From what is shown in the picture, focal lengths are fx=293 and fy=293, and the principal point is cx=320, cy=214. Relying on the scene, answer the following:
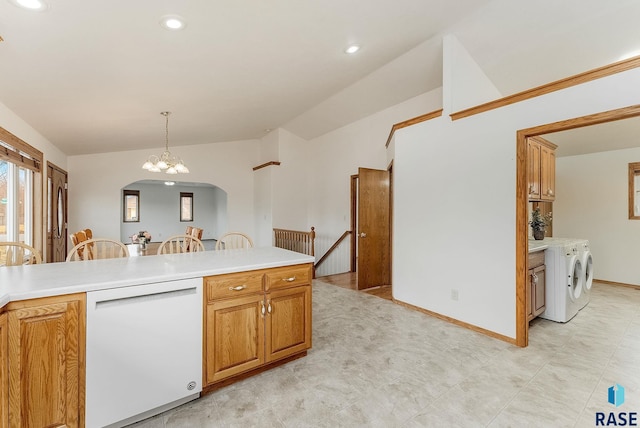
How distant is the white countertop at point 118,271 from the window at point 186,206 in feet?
33.0

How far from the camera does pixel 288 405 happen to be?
1.91m

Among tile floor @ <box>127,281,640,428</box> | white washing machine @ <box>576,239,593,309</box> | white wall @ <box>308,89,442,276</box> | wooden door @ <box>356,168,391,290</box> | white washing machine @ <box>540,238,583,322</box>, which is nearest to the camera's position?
tile floor @ <box>127,281,640,428</box>

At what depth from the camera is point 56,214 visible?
4969 millimetres

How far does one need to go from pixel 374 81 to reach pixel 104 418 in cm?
461

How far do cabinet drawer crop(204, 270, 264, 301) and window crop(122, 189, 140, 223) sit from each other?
10.6 m

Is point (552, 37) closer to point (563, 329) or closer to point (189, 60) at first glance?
point (563, 329)

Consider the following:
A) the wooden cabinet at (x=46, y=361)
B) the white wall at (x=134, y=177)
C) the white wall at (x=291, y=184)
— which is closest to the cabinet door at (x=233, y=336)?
the wooden cabinet at (x=46, y=361)

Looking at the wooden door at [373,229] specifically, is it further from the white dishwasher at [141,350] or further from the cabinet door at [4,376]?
the cabinet door at [4,376]

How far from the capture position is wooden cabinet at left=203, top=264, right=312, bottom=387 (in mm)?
1957

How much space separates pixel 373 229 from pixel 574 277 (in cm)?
261

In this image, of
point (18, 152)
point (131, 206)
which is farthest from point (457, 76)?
point (131, 206)

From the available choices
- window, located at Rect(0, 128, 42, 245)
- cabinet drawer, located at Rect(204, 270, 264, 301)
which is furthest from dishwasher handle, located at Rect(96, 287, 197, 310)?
window, located at Rect(0, 128, 42, 245)

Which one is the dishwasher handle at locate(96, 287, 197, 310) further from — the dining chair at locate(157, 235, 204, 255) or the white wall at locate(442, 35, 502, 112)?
the white wall at locate(442, 35, 502, 112)

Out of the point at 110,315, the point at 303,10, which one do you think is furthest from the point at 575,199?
the point at 110,315
